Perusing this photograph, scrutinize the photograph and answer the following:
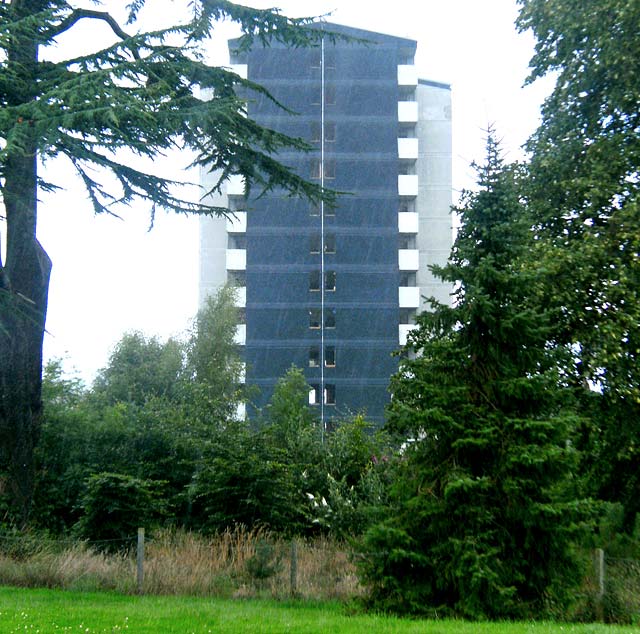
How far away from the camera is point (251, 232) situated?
49.0m

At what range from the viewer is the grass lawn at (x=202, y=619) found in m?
9.99

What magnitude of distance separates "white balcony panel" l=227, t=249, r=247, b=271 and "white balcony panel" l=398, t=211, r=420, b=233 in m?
8.69

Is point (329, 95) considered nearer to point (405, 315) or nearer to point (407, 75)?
point (407, 75)

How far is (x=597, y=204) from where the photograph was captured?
15.6 m

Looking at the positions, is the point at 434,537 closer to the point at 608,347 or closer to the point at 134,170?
the point at 608,347

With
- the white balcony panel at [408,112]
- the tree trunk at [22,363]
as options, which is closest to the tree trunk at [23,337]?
the tree trunk at [22,363]

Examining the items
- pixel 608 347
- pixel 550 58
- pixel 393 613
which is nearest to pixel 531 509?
pixel 393 613

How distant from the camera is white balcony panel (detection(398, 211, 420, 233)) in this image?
48.0 meters

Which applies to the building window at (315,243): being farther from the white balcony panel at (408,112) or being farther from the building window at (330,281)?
the white balcony panel at (408,112)

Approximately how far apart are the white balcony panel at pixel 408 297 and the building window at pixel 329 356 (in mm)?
4653

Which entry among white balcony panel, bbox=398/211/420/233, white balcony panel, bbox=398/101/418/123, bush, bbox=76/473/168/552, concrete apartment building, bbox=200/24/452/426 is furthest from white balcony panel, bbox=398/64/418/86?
bush, bbox=76/473/168/552

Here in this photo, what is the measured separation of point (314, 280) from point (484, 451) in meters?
37.8

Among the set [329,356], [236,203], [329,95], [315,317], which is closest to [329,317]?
[315,317]

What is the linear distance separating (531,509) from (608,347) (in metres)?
3.90
